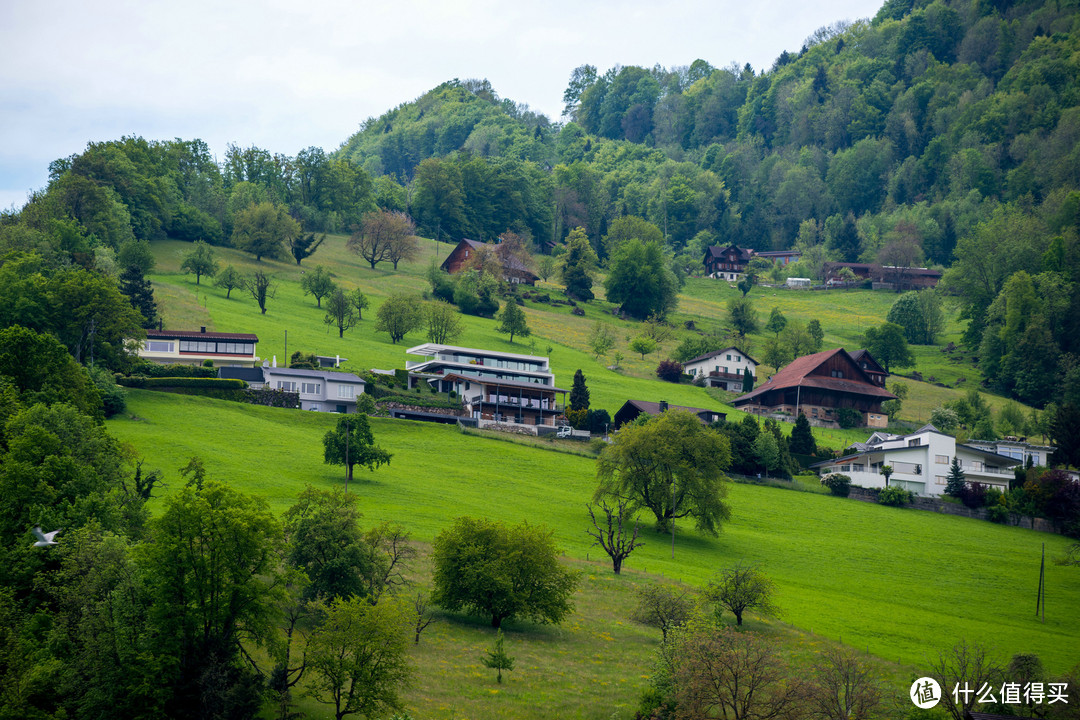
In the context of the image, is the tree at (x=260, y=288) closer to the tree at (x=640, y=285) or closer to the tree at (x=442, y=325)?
the tree at (x=442, y=325)

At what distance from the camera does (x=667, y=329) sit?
118500 millimetres

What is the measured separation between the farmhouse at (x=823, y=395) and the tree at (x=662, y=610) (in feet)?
181

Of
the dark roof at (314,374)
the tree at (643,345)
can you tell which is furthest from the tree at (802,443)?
the dark roof at (314,374)

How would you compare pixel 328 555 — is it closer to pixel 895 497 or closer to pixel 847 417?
pixel 895 497

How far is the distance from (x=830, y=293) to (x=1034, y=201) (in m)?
55.2

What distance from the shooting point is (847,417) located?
97938 millimetres

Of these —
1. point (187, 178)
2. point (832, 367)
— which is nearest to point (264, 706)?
point (832, 367)

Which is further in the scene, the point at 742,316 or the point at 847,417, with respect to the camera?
the point at 742,316

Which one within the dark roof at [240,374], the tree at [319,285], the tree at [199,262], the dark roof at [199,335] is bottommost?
the dark roof at [240,374]

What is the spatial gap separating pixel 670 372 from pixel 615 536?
1908 inches

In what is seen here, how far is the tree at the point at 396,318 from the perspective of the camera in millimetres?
100625

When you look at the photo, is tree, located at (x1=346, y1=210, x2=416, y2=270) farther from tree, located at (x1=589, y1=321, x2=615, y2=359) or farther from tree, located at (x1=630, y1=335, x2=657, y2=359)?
tree, located at (x1=630, y1=335, x2=657, y2=359)

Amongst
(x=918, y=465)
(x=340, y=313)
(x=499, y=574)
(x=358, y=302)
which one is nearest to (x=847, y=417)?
(x=918, y=465)

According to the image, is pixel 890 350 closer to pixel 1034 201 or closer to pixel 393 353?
pixel 393 353
